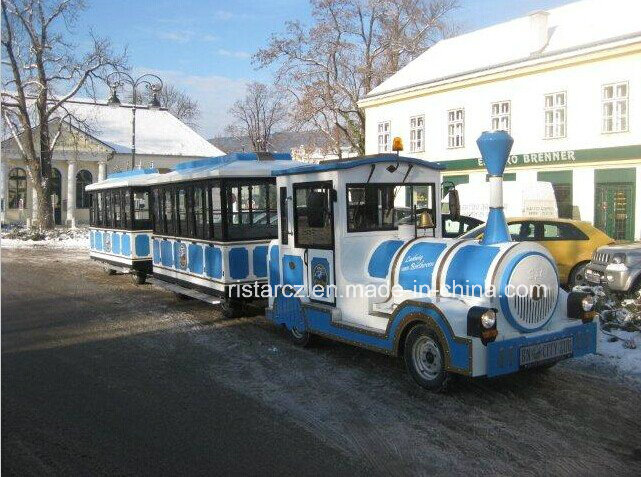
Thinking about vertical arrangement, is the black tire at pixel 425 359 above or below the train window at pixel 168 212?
below

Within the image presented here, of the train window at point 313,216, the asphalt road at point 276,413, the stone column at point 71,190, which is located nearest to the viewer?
the asphalt road at point 276,413

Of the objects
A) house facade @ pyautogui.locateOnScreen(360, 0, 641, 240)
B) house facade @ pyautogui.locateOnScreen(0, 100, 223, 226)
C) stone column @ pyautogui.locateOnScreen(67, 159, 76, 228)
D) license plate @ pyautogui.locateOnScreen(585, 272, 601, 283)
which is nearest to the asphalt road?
license plate @ pyautogui.locateOnScreen(585, 272, 601, 283)

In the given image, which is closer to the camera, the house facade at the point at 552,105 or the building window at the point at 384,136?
the house facade at the point at 552,105

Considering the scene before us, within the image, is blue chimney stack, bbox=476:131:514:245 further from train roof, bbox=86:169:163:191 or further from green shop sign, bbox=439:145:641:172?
green shop sign, bbox=439:145:641:172

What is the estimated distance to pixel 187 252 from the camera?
37.7ft

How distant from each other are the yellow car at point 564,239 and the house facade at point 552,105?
630 centimetres

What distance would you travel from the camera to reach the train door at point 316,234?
752 centimetres

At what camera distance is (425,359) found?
6.42m

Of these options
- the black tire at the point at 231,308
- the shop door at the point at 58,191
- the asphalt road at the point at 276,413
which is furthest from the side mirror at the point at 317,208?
the shop door at the point at 58,191

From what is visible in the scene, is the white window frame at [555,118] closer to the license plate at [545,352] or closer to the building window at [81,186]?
the license plate at [545,352]

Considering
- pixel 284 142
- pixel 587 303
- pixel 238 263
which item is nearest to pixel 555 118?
pixel 238 263

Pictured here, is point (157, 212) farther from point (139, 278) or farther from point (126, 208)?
point (139, 278)

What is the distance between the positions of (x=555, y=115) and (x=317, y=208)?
17977mm

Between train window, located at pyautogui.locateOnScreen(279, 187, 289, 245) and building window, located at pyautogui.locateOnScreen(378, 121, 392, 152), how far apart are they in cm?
2262
